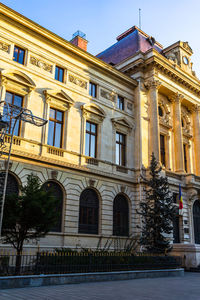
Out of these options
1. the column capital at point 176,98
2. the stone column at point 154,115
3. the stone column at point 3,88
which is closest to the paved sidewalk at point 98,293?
the stone column at point 3,88

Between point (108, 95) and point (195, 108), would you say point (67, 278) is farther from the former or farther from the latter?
point (195, 108)

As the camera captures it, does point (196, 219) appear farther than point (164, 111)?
No

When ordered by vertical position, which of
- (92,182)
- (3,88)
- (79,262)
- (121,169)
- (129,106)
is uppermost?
(129,106)

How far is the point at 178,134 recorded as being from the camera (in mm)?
31766

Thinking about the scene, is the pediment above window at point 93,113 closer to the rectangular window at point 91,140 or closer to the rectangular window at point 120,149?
the rectangular window at point 91,140

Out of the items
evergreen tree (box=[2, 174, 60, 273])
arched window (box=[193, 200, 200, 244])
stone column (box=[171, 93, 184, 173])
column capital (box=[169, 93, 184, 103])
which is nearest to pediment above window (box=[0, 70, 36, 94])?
evergreen tree (box=[2, 174, 60, 273])

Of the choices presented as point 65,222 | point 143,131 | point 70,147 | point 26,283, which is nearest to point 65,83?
point 70,147

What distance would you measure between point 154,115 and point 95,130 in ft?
22.7

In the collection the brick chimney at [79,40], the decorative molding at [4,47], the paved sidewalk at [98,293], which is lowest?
the paved sidewalk at [98,293]

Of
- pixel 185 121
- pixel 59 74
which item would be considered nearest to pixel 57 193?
pixel 59 74

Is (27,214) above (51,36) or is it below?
below

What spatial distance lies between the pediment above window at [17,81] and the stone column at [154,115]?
12.7 metres

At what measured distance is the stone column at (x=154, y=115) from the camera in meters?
28.3

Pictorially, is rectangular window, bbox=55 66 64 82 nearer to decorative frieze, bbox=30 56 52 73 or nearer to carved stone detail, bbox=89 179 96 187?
decorative frieze, bbox=30 56 52 73
